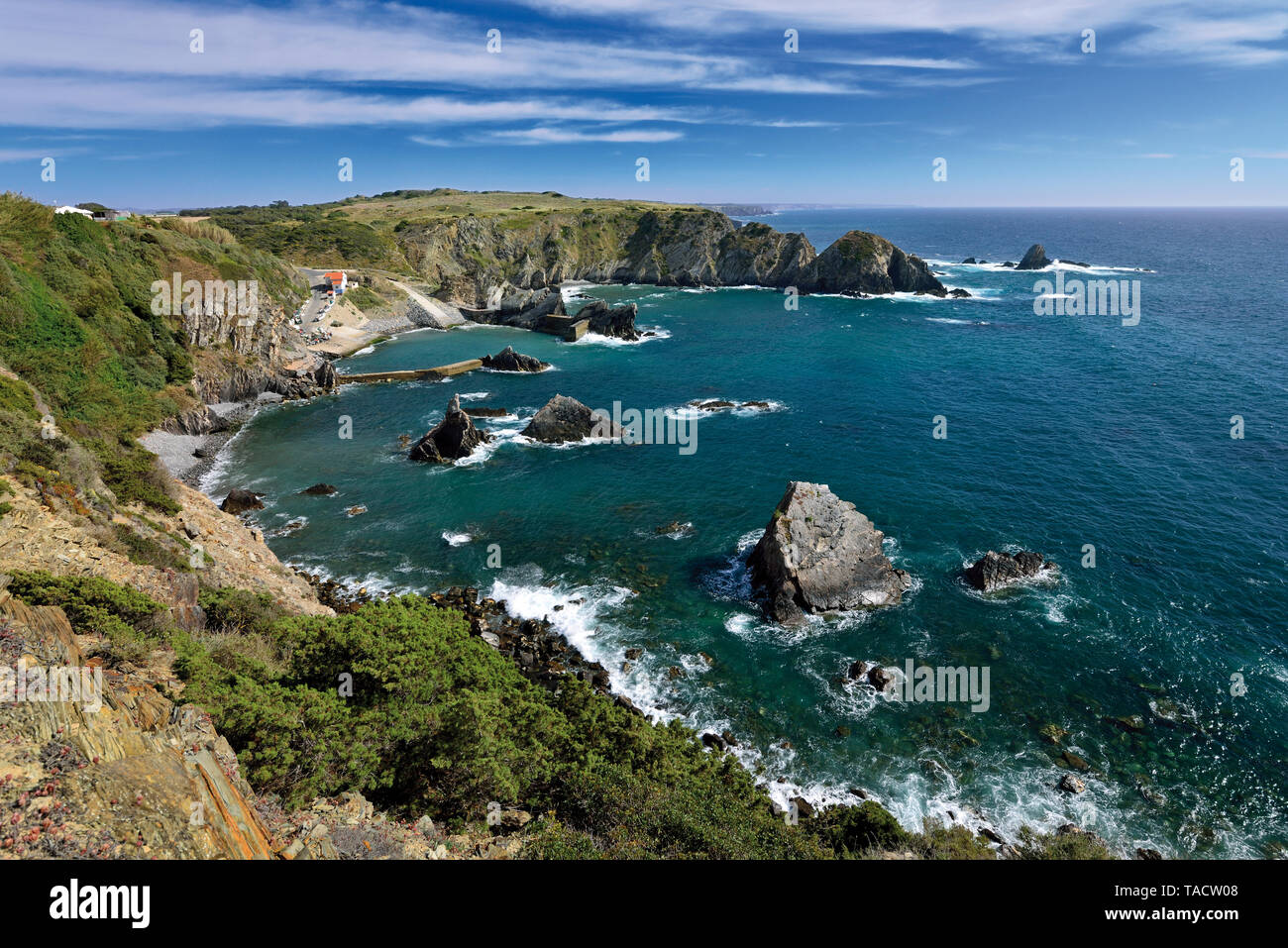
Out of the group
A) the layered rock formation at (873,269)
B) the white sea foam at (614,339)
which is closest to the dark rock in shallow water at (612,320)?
the white sea foam at (614,339)

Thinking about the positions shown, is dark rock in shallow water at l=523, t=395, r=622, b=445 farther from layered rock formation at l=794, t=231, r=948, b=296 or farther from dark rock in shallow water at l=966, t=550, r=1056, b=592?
layered rock formation at l=794, t=231, r=948, b=296

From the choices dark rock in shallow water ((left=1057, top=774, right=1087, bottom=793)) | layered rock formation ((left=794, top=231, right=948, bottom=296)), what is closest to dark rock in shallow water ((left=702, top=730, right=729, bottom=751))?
dark rock in shallow water ((left=1057, top=774, right=1087, bottom=793))

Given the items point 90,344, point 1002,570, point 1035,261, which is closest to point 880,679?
point 1002,570

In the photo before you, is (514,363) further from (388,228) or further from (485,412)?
(388,228)

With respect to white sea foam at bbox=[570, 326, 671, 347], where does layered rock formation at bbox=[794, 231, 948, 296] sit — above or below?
above

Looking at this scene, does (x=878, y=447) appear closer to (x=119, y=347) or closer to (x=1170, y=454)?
(x=1170, y=454)

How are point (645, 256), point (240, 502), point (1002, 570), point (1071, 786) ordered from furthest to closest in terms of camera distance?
point (645, 256)
point (240, 502)
point (1002, 570)
point (1071, 786)

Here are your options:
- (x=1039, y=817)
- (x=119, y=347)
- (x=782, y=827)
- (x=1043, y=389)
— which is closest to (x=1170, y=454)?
Answer: (x=1043, y=389)
